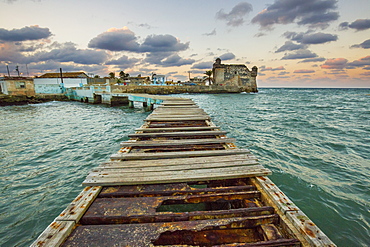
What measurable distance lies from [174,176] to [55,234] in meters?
1.58

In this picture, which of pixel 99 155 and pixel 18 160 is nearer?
pixel 18 160

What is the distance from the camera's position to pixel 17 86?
29453 mm

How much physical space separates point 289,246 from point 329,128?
40.9 ft

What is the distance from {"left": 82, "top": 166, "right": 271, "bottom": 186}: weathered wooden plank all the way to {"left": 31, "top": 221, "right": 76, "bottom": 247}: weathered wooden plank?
74 centimetres

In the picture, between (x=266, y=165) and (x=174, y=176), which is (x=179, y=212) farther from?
(x=266, y=165)

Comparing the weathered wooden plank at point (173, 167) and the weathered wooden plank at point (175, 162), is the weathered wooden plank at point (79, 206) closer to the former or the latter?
the weathered wooden plank at point (173, 167)

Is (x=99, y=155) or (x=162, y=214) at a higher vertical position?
(x=162, y=214)

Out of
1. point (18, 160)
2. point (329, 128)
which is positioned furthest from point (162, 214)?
point (329, 128)

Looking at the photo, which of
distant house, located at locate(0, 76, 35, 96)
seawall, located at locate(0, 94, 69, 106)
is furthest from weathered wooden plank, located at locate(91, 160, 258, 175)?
distant house, located at locate(0, 76, 35, 96)

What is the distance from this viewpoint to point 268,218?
2066mm

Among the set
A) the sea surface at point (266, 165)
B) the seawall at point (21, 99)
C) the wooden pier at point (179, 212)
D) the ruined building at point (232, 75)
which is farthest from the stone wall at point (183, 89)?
the wooden pier at point (179, 212)

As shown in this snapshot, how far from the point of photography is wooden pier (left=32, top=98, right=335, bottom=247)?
1.83 meters

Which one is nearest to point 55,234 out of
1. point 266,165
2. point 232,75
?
point 266,165

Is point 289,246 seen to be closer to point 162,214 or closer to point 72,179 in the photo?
point 162,214
